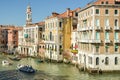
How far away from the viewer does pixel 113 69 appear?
22266 mm

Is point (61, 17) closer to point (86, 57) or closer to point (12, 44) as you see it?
point (86, 57)

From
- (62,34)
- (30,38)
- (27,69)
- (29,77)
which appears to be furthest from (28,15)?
(29,77)

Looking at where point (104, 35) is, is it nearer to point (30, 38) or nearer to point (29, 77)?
point (29, 77)

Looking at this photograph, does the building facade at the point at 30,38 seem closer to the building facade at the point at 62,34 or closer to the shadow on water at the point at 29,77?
the building facade at the point at 62,34

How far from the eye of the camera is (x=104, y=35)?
2230 cm

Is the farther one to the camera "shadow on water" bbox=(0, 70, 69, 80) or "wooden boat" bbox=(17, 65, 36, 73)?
"wooden boat" bbox=(17, 65, 36, 73)

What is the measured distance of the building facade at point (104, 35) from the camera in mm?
22109

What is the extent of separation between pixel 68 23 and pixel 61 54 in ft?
11.2

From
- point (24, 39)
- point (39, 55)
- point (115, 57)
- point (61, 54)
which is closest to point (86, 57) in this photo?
point (115, 57)

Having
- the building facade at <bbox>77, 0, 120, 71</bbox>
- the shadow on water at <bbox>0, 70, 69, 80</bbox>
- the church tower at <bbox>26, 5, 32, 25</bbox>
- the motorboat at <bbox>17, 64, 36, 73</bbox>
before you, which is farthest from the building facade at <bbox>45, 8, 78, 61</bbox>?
the church tower at <bbox>26, 5, 32, 25</bbox>

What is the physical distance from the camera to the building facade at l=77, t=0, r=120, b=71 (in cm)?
2211

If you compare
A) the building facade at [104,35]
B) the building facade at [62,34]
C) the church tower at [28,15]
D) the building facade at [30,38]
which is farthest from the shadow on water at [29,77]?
the church tower at [28,15]

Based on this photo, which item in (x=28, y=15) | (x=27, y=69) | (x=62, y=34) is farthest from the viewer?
(x=28, y=15)

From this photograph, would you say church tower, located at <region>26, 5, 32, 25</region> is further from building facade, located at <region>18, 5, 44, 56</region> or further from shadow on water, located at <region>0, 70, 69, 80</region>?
shadow on water, located at <region>0, 70, 69, 80</region>
